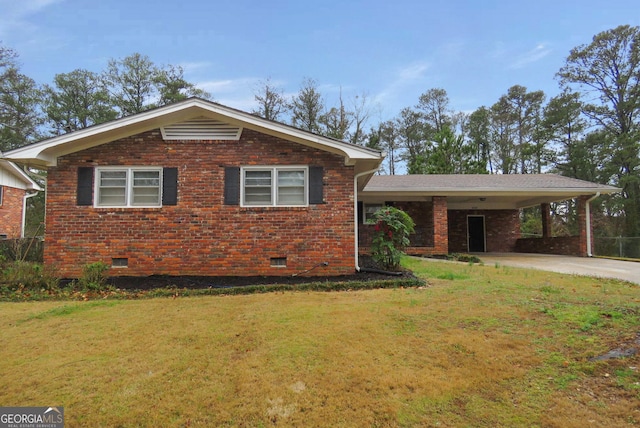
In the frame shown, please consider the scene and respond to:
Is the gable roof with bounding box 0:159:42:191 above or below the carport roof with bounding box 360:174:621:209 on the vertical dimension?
above

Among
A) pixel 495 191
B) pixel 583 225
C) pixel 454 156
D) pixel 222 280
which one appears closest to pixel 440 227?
pixel 495 191

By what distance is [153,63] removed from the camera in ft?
96.7

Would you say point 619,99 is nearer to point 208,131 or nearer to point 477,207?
point 477,207

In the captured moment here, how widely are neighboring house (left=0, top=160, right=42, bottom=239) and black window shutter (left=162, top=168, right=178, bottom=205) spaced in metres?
12.2

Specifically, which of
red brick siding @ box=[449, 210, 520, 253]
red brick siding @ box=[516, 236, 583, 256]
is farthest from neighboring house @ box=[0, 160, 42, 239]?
red brick siding @ box=[516, 236, 583, 256]

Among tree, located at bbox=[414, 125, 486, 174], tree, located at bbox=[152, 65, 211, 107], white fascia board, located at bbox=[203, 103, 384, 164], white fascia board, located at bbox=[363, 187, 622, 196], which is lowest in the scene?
white fascia board, located at bbox=[363, 187, 622, 196]

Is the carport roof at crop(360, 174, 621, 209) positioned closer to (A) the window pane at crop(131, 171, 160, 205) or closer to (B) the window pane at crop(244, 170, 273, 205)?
(B) the window pane at crop(244, 170, 273, 205)

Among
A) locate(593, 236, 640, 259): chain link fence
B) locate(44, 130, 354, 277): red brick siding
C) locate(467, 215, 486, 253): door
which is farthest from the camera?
locate(467, 215, 486, 253): door

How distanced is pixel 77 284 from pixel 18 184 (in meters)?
14.4

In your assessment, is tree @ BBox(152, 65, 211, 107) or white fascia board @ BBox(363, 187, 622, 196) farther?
tree @ BBox(152, 65, 211, 107)

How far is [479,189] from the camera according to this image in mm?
13750

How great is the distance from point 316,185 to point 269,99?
22.2 m

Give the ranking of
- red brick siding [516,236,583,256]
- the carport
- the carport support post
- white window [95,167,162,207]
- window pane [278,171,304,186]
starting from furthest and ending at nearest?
red brick siding [516,236,583,256] < the carport support post < the carport < window pane [278,171,304,186] < white window [95,167,162,207]

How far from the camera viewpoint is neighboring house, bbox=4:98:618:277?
839cm
